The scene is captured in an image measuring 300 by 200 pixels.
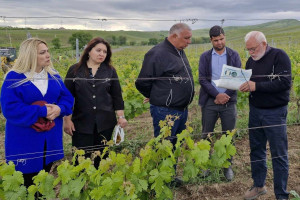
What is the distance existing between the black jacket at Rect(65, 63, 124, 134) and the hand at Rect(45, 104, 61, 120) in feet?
1.50

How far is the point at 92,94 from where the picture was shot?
2.93 metres

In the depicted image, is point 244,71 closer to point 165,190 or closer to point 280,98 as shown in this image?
point 280,98

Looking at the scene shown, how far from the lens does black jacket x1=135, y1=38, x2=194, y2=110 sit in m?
3.15

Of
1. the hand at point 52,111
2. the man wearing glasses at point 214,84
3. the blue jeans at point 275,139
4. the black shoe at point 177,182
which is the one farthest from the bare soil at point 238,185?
the hand at point 52,111

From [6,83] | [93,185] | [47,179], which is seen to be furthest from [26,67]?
[93,185]

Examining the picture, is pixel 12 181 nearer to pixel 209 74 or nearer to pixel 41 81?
pixel 41 81

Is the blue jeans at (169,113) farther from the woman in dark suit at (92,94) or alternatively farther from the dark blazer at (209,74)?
the woman in dark suit at (92,94)

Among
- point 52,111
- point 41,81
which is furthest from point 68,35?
point 52,111

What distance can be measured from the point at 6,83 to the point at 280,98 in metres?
2.44

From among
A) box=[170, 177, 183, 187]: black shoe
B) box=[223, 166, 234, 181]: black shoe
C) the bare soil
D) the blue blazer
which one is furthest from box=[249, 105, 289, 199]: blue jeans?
the blue blazer

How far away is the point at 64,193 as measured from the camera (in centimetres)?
197

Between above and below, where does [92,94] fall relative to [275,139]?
above

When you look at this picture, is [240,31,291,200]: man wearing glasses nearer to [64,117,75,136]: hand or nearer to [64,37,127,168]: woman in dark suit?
[64,37,127,168]: woman in dark suit

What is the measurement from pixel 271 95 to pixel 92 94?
1751 mm
